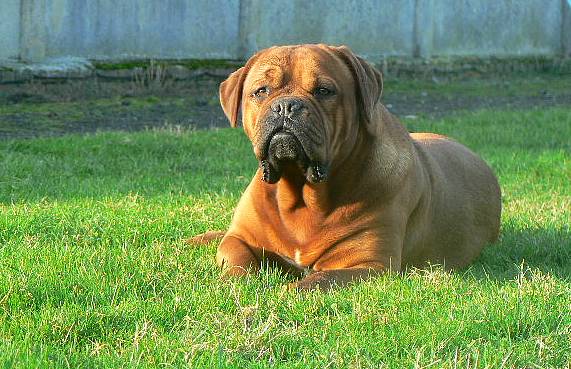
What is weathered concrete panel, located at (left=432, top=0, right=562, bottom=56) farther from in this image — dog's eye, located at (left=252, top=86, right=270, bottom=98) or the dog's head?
dog's eye, located at (left=252, top=86, right=270, bottom=98)

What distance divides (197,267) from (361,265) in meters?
0.84

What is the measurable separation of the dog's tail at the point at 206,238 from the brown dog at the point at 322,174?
1.33 feet

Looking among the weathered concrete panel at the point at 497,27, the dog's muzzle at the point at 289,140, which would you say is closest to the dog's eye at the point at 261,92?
the dog's muzzle at the point at 289,140

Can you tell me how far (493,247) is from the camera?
647cm

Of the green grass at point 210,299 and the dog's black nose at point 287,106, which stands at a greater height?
the dog's black nose at point 287,106

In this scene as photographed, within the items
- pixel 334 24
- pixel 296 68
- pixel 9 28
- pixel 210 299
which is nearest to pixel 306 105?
pixel 296 68

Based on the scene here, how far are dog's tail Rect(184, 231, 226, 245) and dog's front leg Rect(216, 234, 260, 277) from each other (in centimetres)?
43

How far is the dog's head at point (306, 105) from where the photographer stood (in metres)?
5.15

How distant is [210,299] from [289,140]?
96cm

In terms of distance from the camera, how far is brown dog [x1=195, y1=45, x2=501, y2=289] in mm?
5207

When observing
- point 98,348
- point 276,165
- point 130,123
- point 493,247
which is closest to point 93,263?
point 276,165

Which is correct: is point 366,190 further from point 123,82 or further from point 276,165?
point 123,82

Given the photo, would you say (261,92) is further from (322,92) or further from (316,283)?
(316,283)

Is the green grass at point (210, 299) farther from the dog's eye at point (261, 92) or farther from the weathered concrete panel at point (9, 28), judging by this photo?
the weathered concrete panel at point (9, 28)
